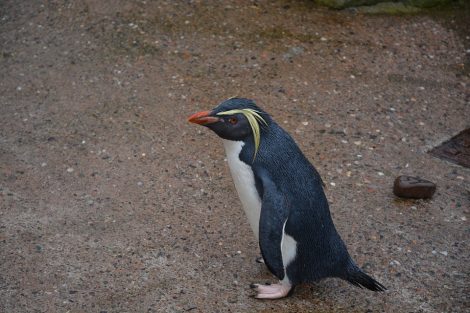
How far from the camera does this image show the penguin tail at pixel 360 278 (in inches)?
137

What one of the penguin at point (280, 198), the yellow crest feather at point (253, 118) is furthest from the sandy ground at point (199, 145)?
the yellow crest feather at point (253, 118)

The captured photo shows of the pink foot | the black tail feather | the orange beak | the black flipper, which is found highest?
the orange beak

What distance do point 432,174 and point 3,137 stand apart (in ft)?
8.63

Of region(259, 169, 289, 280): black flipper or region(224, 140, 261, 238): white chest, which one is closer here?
region(259, 169, 289, 280): black flipper

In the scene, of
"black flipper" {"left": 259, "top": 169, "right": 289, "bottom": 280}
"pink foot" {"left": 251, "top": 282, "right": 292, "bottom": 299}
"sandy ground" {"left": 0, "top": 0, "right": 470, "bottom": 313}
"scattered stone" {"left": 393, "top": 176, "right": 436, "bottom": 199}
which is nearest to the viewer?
"black flipper" {"left": 259, "top": 169, "right": 289, "bottom": 280}

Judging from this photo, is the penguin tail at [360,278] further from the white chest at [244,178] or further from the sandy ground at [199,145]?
the white chest at [244,178]

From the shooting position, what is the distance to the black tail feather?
3.48 metres

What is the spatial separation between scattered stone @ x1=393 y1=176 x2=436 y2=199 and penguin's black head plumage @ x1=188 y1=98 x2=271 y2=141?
3.88ft

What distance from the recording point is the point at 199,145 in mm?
4641

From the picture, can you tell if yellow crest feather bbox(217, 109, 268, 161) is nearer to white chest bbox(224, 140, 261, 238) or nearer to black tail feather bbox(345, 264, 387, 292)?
white chest bbox(224, 140, 261, 238)

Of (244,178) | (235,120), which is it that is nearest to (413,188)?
(244,178)

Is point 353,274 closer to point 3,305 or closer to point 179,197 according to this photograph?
point 179,197

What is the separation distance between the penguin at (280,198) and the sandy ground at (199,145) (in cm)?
A: 21

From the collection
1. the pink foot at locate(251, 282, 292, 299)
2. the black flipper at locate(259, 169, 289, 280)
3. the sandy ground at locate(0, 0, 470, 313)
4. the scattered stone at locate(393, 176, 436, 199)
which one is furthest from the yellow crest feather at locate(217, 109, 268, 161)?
the scattered stone at locate(393, 176, 436, 199)
